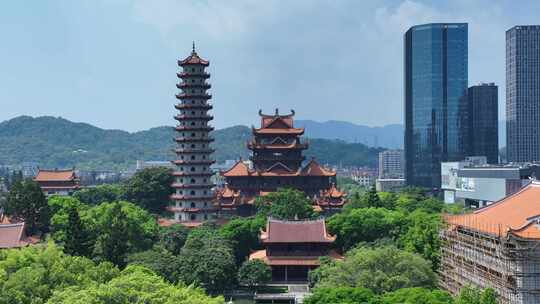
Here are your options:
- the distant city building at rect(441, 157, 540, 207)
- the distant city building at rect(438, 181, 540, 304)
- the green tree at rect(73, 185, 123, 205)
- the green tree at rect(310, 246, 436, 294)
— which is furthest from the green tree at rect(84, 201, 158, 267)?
the distant city building at rect(441, 157, 540, 207)

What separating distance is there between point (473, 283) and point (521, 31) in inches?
4230

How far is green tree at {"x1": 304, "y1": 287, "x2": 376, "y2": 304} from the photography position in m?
28.3

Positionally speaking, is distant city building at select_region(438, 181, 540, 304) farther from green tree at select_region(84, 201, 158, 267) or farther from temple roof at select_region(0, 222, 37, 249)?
temple roof at select_region(0, 222, 37, 249)

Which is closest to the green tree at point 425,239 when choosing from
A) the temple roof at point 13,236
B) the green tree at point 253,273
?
the green tree at point 253,273

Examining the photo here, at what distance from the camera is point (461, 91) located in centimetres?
11488

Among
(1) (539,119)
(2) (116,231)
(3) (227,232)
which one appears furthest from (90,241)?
(1) (539,119)

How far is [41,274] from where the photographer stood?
27469 millimetres

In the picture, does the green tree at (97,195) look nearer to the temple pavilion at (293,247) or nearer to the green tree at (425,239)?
the temple pavilion at (293,247)

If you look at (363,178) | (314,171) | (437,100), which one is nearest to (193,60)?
(314,171)

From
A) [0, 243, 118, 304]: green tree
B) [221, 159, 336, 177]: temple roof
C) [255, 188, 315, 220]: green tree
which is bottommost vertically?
[0, 243, 118, 304]: green tree

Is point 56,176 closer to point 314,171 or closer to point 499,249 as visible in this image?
point 314,171

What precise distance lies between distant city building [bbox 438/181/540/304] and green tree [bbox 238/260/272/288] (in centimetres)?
1078

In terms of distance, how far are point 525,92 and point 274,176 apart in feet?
271

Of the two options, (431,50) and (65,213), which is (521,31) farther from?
(65,213)
